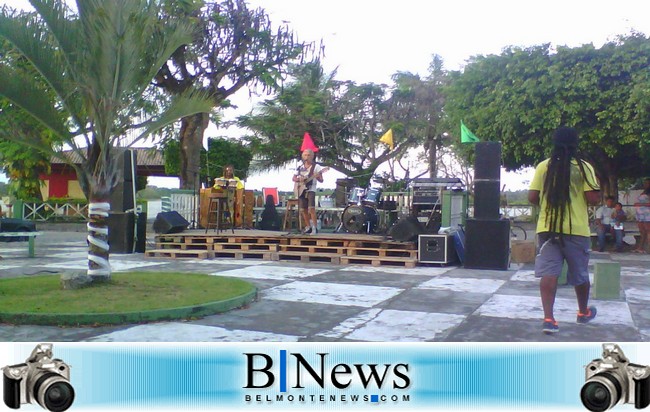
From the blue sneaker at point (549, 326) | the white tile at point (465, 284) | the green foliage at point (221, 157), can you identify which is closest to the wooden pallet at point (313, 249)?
the white tile at point (465, 284)

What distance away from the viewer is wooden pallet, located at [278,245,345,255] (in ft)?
39.8

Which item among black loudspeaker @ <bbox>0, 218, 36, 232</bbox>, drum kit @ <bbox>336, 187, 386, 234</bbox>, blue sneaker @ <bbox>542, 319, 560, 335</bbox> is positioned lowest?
blue sneaker @ <bbox>542, 319, 560, 335</bbox>

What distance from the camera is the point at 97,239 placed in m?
7.26

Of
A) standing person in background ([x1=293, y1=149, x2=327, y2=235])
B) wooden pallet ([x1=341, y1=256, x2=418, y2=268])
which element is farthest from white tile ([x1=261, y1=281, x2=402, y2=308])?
standing person in background ([x1=293, y1=149, x2=327, y2=235])

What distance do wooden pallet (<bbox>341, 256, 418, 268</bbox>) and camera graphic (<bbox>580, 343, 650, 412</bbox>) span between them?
7.52m

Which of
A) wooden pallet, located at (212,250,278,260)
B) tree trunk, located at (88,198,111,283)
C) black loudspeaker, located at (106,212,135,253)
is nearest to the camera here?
tree trunk, located at (88,198,111,283)

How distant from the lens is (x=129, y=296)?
6898 millimetres

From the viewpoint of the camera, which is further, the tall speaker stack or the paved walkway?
the tall speaker stack

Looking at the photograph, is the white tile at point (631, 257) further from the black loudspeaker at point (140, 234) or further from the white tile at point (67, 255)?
the white tile at point (67, 255)

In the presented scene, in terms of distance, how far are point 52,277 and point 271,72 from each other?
13.9 m

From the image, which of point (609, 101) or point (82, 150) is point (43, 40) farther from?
point (609, 101)

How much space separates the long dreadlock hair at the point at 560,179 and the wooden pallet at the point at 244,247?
7746 mm

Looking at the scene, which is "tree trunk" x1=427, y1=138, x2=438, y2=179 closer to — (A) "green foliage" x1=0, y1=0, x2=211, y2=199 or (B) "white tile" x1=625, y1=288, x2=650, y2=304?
(B) "white tile" x1=625, y1=288, x2=650, y2=304

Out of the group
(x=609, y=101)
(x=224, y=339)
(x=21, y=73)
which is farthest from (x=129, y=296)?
(x=609, y=101)
